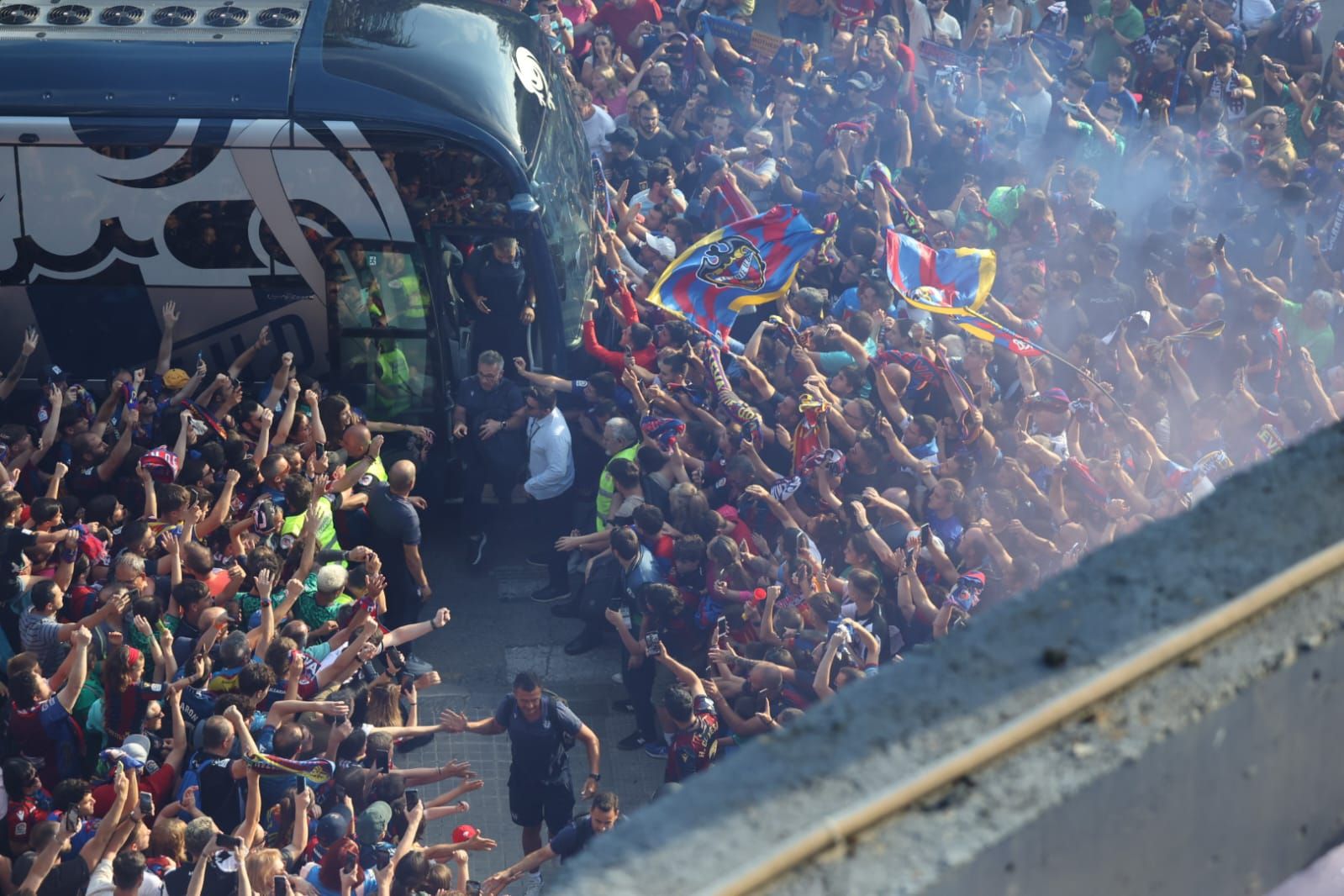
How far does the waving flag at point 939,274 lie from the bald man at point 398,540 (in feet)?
10.7

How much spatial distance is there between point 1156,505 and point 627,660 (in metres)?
2.74

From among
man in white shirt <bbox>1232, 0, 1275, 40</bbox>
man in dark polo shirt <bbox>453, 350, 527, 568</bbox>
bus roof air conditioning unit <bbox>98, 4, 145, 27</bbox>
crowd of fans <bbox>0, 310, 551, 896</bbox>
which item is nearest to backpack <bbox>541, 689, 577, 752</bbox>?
crowd of fans <bbox>0, 310, 551, 896</bbox>

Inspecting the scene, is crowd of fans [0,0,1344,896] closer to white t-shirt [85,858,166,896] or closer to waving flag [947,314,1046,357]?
white t-shirt [85,858,166,896]

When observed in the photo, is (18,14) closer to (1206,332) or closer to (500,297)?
(500,297)

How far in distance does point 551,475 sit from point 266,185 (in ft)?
7.41

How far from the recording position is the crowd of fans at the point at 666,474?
638 cm

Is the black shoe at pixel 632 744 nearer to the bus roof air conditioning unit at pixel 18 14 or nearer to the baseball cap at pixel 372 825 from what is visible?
the baseball cap at pixel 372 825

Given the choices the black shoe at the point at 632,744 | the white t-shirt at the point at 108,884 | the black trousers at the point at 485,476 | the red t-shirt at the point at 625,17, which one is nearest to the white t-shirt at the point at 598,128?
the red t-shirt at the point at 625,17

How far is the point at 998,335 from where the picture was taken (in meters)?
8.84

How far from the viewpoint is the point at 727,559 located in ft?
24.6

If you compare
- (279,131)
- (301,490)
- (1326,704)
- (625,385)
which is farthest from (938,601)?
(1326,704)

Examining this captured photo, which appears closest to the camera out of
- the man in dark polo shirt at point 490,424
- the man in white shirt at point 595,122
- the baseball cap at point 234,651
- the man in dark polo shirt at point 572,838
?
the man in dark polo shirt at point 572,838

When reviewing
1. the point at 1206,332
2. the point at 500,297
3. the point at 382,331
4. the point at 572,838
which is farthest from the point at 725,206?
the point at 572,838

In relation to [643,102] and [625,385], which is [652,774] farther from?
[643,102]
